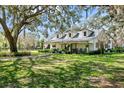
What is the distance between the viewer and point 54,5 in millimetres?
4133

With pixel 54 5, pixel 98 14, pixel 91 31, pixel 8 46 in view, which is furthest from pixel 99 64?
pixel 8 46

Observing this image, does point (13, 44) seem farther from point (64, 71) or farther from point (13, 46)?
point (64, 71)

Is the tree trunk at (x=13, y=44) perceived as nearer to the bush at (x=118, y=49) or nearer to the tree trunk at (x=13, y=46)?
the tree trunk at (x=13, y=46)

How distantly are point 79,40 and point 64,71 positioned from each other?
50cm

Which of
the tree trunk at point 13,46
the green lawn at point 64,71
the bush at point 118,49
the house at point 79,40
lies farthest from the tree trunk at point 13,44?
the bush at point 118,49

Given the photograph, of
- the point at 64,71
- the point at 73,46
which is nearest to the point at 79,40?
the point at 73,46

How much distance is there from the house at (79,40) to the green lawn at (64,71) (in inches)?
4.7

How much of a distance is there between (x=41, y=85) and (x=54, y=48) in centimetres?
65

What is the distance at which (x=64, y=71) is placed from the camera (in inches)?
157

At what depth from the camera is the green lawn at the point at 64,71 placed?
3.79m

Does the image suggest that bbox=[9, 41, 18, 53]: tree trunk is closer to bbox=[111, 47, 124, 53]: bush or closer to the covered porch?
the covered porch

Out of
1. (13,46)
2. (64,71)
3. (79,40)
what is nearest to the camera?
(64,71)

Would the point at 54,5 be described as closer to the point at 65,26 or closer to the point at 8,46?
the point at 65,26
